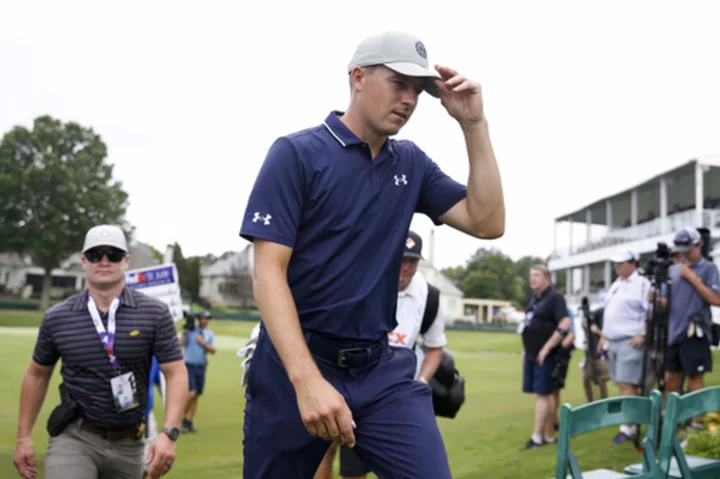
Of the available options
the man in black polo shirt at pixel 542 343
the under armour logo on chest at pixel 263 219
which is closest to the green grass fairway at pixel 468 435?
the man in black polo shirt at pixel 542 343

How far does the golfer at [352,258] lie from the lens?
2539 mm

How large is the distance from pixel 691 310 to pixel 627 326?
2.64 feet

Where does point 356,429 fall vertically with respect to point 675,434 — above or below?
above

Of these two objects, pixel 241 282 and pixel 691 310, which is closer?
pixel 691 310

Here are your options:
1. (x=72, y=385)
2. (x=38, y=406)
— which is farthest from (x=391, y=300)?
(x=38, y=406)

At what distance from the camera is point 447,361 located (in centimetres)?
576

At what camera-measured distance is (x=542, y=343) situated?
31.6ft

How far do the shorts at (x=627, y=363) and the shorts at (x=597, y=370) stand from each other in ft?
10.3

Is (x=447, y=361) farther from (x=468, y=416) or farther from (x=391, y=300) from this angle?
(x=468, y=416)

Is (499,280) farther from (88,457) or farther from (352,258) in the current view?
(352,258)

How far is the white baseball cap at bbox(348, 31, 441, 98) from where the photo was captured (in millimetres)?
2592

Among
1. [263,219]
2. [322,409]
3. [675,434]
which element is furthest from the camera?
[675,434]

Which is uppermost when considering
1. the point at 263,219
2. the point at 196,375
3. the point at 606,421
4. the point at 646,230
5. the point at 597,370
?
the point at 646,230

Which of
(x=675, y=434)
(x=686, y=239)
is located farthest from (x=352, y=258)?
(x=686, y=239)
